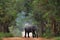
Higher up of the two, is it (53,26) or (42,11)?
(42,11)

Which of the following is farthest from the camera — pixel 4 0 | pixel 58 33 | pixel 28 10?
pixel 28 10

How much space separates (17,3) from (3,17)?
24.9 feet

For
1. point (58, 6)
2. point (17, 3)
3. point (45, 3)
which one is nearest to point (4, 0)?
point (45, 3)

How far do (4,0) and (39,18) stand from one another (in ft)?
28.0

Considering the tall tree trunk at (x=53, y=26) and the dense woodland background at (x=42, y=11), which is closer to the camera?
the dense woodland background at (x=42, y=11)

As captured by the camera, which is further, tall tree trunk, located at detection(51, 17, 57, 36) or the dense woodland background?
tall tree trunk, located at detection(51, 17, 57, 36)

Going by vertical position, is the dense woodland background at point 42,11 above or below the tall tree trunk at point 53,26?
above

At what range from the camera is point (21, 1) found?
30.9 m

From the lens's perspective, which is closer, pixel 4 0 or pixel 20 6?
pixel 4 0

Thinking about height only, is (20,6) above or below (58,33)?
above

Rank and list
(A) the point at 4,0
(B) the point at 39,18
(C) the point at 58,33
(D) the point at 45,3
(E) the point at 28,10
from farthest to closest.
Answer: (E) the point at 28,10
(B) the point at 39,18
(A) the point at 4,0
(C) the point at 58,33
(D) the point at 45,3

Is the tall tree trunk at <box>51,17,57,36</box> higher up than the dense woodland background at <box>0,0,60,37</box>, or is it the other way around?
the dense woodland background at <box>0,0,60,37</box>

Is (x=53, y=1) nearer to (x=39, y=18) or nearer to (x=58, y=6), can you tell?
(x=58, y=6)

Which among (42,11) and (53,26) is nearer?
(42,11)
